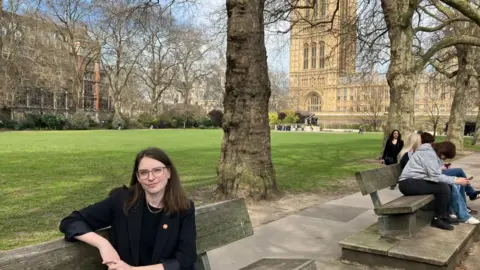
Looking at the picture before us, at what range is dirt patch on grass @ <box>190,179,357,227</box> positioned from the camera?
23.1ft

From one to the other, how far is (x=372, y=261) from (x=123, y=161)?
11875mm

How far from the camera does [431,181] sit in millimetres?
5543

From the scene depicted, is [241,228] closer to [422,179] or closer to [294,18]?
[422,179]

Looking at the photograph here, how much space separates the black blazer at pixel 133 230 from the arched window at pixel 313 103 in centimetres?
11687

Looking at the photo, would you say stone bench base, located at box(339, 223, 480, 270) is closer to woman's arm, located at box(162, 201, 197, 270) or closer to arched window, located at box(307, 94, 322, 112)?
woman's arm, located at box(162, 201, 197, 270)

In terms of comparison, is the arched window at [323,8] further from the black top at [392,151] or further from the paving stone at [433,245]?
the paving stone at [433,245]

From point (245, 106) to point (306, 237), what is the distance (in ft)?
9.92

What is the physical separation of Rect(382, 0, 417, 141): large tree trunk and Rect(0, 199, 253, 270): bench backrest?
41.4 ft

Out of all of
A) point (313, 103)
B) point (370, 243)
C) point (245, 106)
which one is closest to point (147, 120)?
point (245, 106)

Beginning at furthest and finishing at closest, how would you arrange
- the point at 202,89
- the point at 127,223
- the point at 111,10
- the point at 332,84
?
1. the point at 332,84
2. the point at 202,89
3. the point at 111,10
4. the point at 127,223

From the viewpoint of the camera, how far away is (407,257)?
4242 mm

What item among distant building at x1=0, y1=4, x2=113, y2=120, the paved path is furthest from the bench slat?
distant building at x1=0, y1=4, x2=113, y2=120

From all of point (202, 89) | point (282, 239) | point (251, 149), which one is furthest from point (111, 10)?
point (202, 89)

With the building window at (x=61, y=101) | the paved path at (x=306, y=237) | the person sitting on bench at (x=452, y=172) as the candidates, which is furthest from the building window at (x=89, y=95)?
the paved path at (x=306, y=237)
